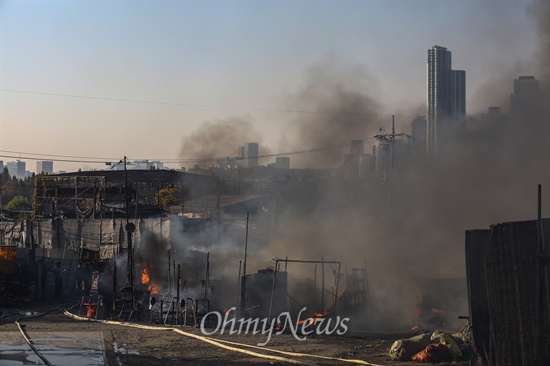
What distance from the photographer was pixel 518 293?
13844 mm

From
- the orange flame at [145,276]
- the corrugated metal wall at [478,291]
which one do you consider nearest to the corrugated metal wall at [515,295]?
the corrugated metal wall at [478,291]

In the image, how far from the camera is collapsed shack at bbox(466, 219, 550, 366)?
1329 cm

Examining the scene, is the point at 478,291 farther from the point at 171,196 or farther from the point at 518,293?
the point at 171,196

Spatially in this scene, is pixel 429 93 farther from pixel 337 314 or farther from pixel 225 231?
pixel 337 314

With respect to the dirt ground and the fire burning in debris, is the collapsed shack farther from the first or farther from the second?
the fire burning in debris

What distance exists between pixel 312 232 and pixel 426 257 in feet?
34.0

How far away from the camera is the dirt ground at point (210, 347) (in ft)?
54.3

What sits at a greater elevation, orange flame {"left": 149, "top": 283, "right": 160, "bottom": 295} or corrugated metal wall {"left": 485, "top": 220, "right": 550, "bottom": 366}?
corrugated metal wall {"left": 485, "top": 220, "right": 550, "bottom": 366}

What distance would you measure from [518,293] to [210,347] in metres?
8.27

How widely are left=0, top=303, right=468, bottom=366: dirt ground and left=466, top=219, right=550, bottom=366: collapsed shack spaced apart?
7.32 feet

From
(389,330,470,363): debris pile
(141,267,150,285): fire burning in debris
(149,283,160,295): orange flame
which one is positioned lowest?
(389,330,470,363): debris pile

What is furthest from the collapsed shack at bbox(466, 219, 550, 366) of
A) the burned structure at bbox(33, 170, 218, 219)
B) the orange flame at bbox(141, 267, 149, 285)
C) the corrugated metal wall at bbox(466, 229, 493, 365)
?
the burned structure at bbox(33, 170, 218, 219)

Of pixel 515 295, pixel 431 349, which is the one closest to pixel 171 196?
pixel 431 349

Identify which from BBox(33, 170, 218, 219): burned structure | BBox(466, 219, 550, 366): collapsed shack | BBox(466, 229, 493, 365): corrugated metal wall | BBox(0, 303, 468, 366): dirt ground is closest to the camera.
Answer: BBox(466, 219, 550, 366): collapsed shack
